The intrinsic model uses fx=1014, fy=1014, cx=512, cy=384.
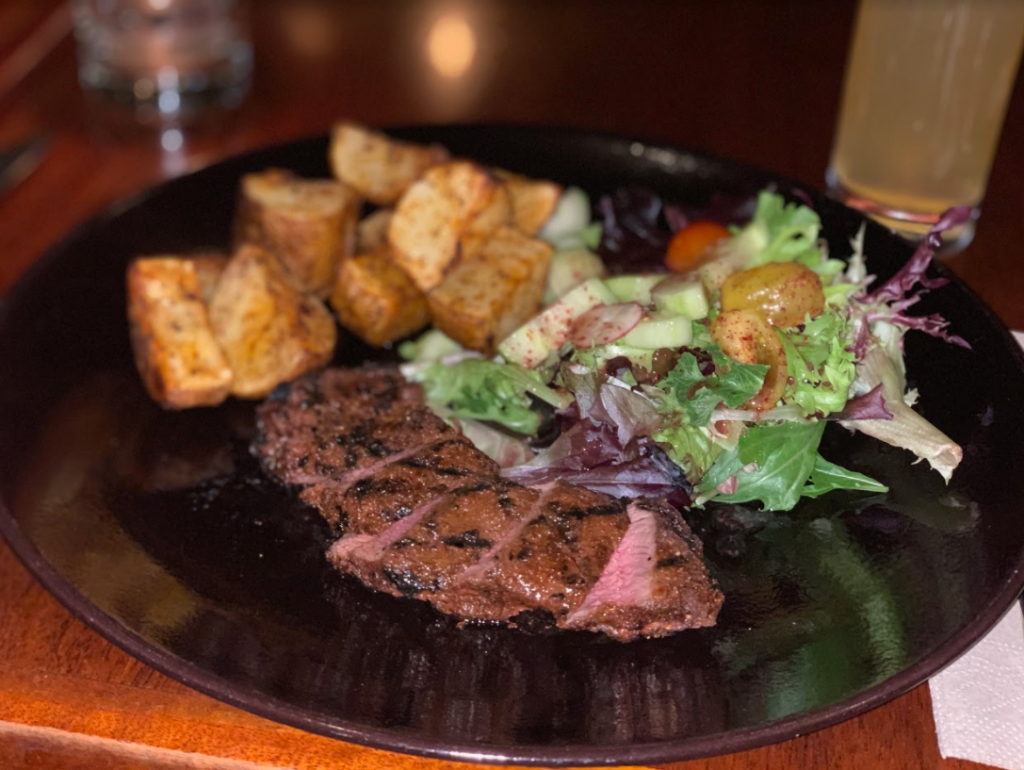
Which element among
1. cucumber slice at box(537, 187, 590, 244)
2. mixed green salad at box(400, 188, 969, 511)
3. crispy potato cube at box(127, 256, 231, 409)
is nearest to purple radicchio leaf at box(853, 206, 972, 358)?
mixed green salad at box(400, 188, 969, 511)

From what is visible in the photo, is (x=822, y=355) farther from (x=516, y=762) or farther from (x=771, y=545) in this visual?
(x=516, y=762)

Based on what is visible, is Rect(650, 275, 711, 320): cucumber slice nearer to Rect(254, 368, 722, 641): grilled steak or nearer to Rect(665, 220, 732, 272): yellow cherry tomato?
Rect(665, 220, 732, 272): yellow cherry tomato

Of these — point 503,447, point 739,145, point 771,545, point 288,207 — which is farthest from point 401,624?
point 739,145

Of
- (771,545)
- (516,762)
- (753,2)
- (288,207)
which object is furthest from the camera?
(753,2)

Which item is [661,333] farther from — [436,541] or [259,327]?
[259,327]

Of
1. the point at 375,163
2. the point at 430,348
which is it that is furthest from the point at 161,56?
the point at 430,348

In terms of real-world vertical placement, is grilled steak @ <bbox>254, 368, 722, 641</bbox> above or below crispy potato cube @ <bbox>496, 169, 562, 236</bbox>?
below

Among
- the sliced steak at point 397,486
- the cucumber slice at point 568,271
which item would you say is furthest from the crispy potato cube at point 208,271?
the cucumber slice at point 568,271
